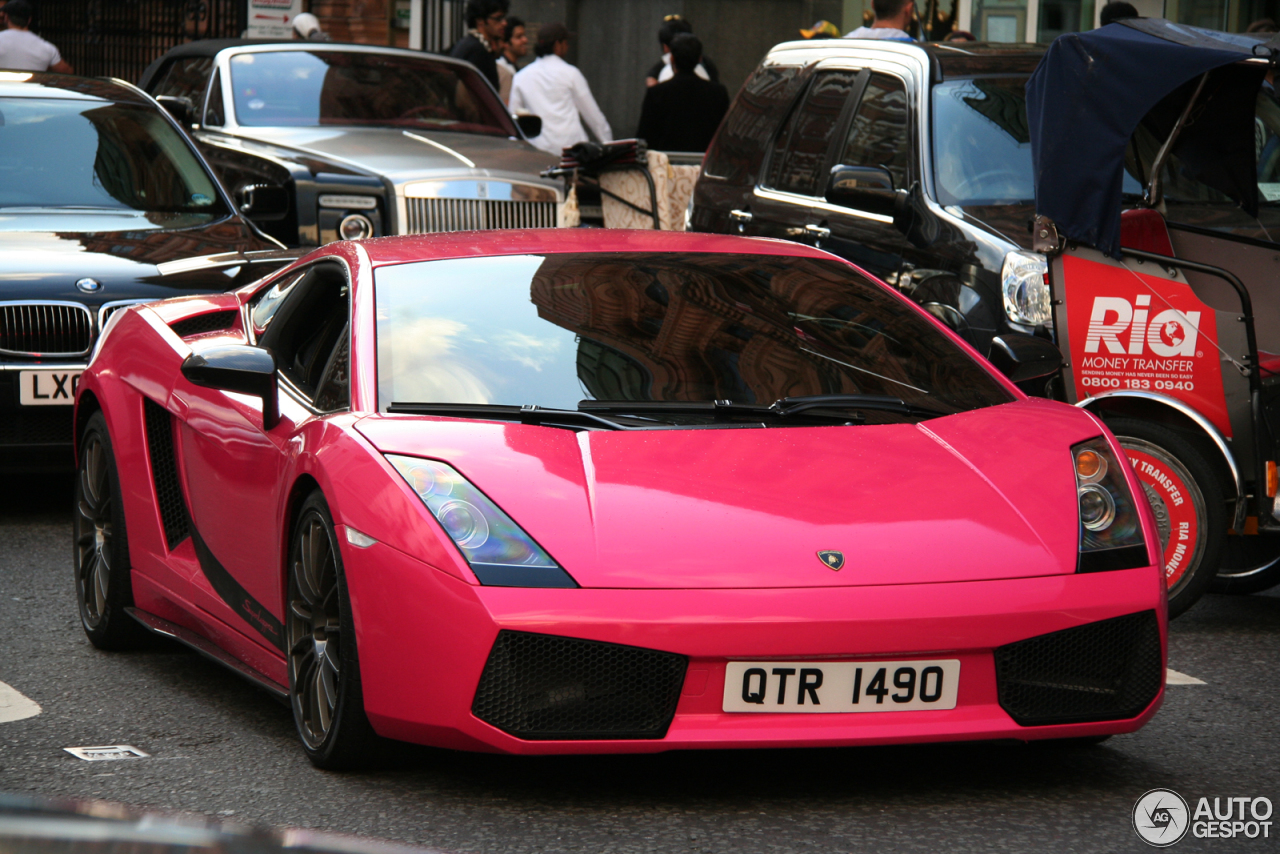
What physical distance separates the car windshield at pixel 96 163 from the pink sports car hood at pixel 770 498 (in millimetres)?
5171

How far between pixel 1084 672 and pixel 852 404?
971 millimetres

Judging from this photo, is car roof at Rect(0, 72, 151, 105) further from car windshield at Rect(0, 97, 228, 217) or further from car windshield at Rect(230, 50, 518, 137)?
car windshield at Rect(230, 50, 518, 137)

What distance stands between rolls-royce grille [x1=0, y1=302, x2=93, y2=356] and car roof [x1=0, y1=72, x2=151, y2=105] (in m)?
2.05

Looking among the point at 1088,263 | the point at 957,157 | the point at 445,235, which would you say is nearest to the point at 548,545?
the point at 445,235

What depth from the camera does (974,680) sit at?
4.08m

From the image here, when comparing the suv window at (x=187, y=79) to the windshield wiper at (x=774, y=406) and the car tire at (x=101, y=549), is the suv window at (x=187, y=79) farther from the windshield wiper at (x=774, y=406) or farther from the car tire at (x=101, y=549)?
the windshield wiper at (x=774, y=406)

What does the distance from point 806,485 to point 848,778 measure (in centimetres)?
68

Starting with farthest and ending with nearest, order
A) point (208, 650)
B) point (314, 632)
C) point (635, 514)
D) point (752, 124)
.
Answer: point (752, 124) → point (208, 650) → point (314, 632) → point (635, 514)

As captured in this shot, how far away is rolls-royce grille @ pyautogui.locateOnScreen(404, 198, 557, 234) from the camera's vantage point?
11.4 meters

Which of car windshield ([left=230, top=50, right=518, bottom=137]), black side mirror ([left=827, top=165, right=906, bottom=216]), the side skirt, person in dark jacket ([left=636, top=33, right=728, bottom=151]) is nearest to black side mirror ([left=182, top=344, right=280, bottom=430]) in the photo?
the side skirt

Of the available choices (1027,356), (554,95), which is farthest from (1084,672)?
(554,95)

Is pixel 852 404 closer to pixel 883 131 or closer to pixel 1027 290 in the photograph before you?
pixel 1027 290

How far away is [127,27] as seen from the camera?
1029 inches

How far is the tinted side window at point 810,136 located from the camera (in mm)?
8875
